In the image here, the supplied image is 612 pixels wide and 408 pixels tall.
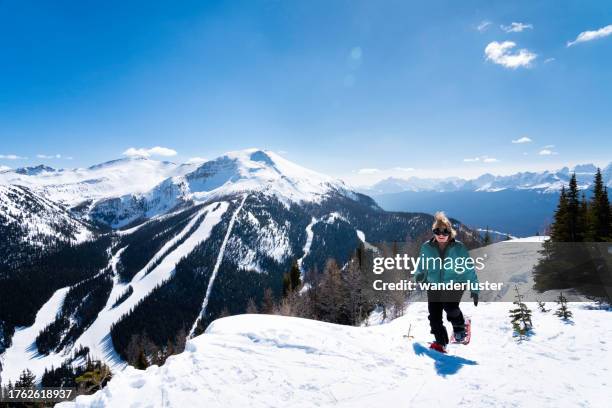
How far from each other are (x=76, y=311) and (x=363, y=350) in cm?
23102

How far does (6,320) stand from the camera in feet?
606

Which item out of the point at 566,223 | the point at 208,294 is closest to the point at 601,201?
the point at 566,223

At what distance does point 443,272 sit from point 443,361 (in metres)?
2.60

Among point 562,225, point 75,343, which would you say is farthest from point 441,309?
point 75,343

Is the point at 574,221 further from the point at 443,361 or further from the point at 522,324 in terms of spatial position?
the point at 443,361

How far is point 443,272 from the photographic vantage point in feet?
32.5

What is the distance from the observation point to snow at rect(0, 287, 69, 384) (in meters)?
144

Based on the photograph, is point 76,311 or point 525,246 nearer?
Answer: point 525,246

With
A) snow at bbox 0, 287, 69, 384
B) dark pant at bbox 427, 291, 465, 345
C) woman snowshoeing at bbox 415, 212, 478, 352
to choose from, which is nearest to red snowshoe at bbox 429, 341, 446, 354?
woman snowshoeing at bbox 415, 212, 478, 352

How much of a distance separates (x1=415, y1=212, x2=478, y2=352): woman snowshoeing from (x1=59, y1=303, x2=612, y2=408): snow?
1105mm

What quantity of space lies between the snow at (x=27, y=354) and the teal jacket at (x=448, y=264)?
7496 inches

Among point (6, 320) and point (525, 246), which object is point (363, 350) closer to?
point (525, 246)

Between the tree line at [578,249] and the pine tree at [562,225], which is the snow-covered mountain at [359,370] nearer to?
the tree line at [578,249]

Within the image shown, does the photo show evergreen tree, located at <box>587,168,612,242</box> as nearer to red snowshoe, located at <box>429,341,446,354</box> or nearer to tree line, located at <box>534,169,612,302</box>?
tree line, located at <box>534,169,612,302</box>
